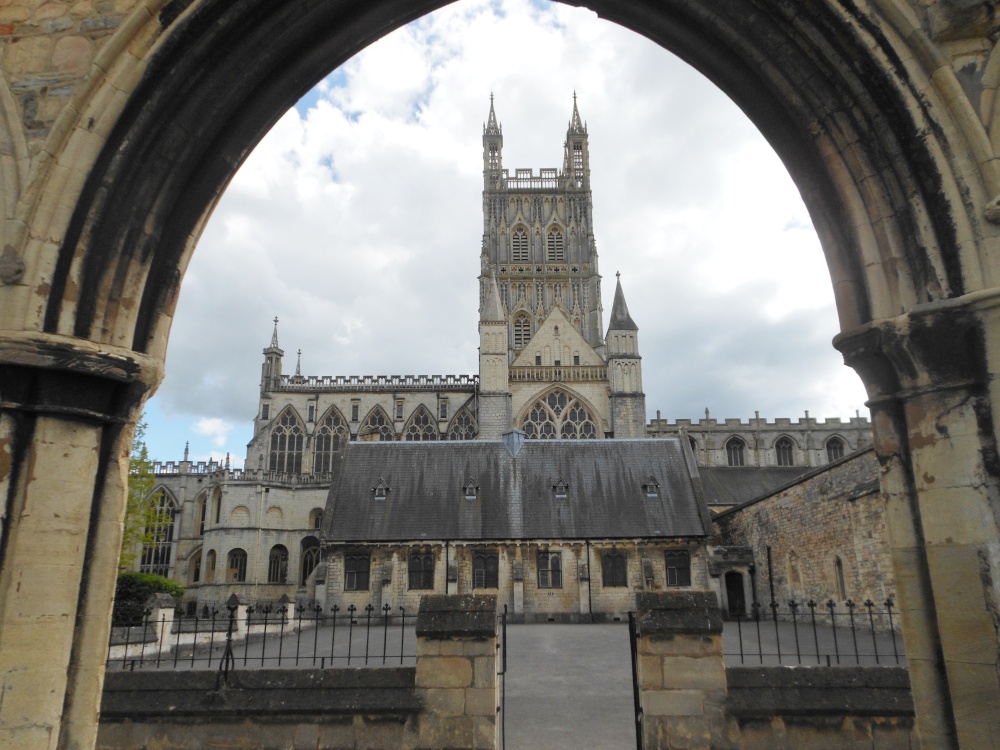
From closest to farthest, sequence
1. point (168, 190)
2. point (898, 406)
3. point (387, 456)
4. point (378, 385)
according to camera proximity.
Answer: point (898, 406), point (168, 190), point (387, 456), point (378, 385)

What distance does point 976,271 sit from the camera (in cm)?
333

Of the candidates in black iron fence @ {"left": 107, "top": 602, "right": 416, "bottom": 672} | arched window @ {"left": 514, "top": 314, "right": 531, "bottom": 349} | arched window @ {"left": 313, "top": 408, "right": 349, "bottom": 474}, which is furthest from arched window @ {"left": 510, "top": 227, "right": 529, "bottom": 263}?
black iron fence @ {"left": 107, "top": 602, "right": 416, "bottom": 672}

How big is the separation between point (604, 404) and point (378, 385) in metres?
17.4

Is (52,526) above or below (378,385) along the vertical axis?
below

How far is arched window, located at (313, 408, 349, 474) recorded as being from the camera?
1908 inches

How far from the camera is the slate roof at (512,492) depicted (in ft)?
83.9

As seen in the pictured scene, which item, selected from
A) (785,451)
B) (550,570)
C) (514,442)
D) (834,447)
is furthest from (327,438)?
(834,447)

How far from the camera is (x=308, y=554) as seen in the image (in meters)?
42.1

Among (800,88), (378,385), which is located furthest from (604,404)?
(800,88)

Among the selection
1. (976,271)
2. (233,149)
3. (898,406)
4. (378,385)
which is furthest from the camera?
(378,385)

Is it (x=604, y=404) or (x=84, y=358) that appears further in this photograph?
(x=604, y=404)

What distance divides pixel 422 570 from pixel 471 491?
353 centimetres

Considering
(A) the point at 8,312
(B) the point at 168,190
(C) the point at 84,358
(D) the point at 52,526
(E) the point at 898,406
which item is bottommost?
(D) the point at 52,526

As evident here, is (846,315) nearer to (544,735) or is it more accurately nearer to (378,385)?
(544,735)
